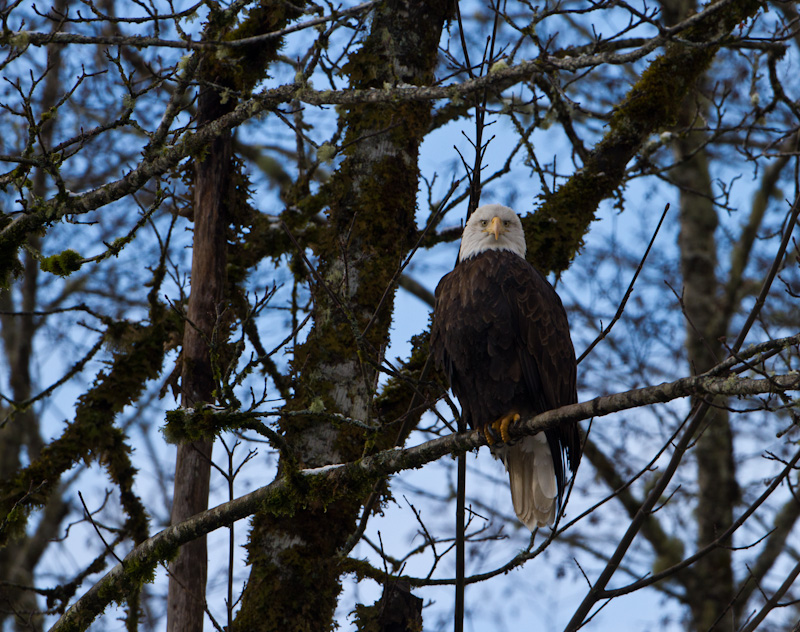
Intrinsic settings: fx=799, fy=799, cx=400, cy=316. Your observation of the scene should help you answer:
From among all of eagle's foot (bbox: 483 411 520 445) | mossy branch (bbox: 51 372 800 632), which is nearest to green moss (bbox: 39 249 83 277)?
mossy branch (bbox: 51 372 800 632)

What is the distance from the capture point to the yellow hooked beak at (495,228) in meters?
4.22

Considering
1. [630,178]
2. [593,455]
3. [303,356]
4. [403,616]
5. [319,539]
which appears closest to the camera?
[403,616]

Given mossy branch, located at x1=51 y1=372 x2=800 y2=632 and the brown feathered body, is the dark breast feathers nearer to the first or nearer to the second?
the brown feathered body

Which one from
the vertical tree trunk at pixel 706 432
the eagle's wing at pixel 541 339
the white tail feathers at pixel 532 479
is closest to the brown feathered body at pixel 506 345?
the eagle's wing at pixel 541 339

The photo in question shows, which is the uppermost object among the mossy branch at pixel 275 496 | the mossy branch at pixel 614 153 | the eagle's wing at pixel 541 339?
the mossy branch at pixel 614 153

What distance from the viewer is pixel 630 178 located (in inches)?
194

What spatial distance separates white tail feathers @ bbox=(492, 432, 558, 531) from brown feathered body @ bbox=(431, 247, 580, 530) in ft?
0.40

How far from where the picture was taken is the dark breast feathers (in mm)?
3811

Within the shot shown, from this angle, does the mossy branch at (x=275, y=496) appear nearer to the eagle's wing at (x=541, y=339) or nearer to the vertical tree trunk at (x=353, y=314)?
the vertical tree trunk at (x=353, y=314)

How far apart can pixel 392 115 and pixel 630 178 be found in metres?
1.55

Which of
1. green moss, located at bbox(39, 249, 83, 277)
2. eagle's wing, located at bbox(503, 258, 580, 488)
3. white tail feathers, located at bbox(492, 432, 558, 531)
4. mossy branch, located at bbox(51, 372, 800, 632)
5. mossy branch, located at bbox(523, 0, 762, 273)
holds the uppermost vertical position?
mossy branch, located at bbox(523, 0, 762, 273)

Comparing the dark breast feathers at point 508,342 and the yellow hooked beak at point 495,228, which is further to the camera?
the yellow hooked beak at point 495,228

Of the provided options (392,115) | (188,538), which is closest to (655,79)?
(392,115)

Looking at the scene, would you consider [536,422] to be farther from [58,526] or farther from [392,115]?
[58,526]
